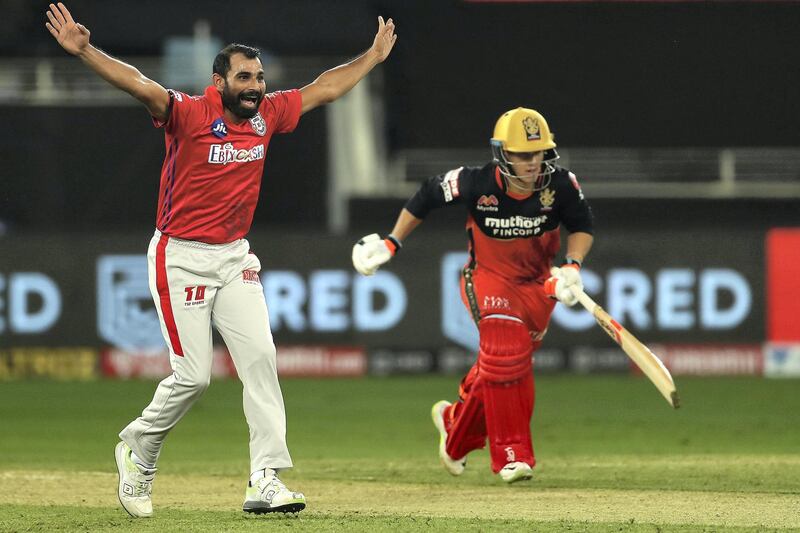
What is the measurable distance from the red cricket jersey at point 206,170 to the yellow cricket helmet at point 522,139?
4.87ft

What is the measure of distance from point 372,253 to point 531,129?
1028mm

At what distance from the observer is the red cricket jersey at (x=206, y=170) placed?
646 centimetres

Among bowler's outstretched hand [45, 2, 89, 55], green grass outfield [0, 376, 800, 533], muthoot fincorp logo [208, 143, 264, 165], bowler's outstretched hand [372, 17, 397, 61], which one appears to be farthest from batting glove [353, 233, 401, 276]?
bowler's outstretched hand [45, 2, 89, 55]

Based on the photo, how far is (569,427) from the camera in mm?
11898

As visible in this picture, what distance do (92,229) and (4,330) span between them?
4.35ft

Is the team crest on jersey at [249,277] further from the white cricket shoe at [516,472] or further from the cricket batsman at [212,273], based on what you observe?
the white cricket shoe at [516,472]

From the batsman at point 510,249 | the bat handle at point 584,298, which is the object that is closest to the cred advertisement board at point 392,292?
the batsman at point 510,249

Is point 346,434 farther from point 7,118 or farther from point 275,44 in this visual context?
point 275,44

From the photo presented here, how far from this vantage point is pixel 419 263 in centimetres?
A: 1525

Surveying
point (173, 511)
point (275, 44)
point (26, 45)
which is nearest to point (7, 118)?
point (26, 45)

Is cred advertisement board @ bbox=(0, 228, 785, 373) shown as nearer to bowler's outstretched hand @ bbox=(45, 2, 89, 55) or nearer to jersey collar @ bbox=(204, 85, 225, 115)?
jersey collar @ bbox=(204, 85, 225, 115)

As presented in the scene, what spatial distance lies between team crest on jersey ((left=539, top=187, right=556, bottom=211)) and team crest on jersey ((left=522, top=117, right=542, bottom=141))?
295mm

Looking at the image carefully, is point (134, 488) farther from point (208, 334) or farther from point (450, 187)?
point (450, 187)

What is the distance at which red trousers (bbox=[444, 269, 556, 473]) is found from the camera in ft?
25.4
